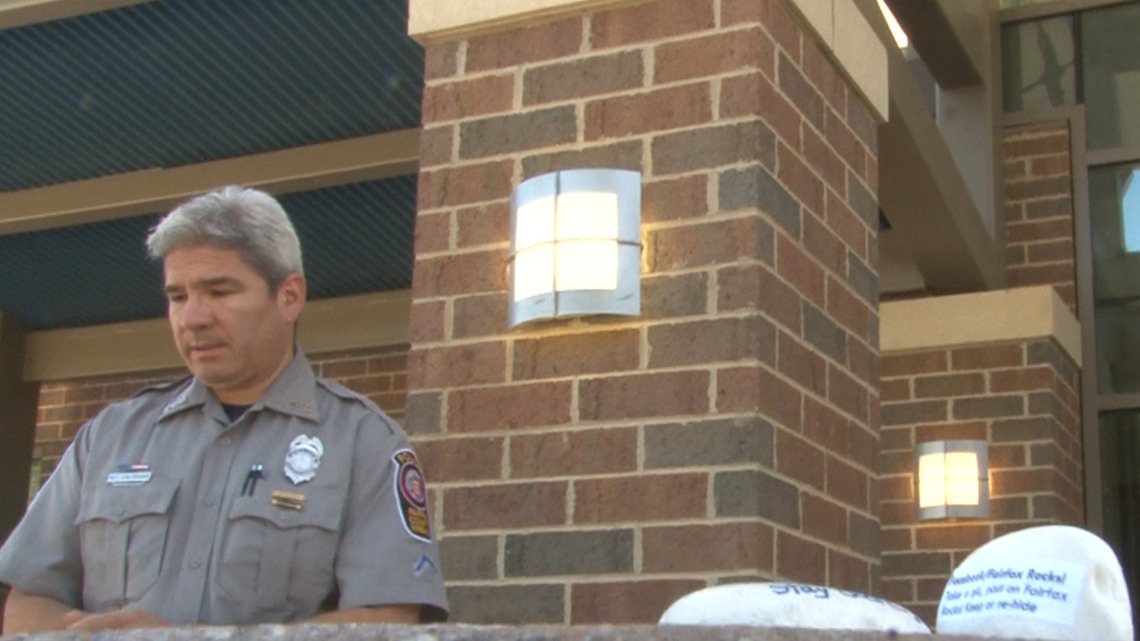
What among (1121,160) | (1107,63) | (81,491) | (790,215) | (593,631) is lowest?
(593,631)

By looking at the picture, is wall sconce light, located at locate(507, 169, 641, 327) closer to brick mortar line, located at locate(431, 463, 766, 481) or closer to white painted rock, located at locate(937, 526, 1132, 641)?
brick mortar line, located at locate(431, 463, 766, 481)

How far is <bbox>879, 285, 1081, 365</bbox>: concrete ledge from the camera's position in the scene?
763cm

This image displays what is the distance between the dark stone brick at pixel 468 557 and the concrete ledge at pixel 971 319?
4359 millimetres

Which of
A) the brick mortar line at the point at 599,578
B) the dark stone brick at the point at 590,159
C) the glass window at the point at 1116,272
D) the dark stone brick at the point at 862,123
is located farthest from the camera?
the glass window at the point at 1116,272

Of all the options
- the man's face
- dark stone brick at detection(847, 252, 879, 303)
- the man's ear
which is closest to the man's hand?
the man's face

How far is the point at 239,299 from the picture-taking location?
8.68ft

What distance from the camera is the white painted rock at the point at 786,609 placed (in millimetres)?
2004

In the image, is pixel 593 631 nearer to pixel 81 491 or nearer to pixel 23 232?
pixel 81 491

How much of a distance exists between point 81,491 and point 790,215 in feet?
6.07

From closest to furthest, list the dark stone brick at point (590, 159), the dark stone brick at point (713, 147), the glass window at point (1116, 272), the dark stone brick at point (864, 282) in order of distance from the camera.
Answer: the dark stone brick at point (713, 147)
the dark stone brick at point (590, 159)
the dark stone brick at point (864, 282)
the glass window at point (1116, 272)

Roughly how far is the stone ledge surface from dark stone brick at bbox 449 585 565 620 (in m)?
1.96

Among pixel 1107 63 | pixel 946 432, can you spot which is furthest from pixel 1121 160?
pixel 946 432

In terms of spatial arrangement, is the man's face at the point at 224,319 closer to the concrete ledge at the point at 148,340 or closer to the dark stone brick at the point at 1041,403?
the dark stone brick at the point at 1041,403

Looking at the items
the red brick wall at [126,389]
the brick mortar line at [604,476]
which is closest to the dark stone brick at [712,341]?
the brick mortar line at [604,476]
